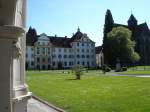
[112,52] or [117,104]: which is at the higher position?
[112,52]

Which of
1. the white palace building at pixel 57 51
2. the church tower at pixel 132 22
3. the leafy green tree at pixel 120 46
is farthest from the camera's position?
the church tower at pixel 132 22

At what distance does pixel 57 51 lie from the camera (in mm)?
100062

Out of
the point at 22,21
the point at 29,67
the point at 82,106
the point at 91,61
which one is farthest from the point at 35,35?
the point at 22,21

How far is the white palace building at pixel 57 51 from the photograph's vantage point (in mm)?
94125

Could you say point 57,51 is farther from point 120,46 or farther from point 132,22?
point 132,22

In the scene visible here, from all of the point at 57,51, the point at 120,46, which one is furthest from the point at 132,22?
the point at 120,46

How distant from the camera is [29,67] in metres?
93.8

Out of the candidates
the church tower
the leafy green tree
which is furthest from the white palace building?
the leafy green tree

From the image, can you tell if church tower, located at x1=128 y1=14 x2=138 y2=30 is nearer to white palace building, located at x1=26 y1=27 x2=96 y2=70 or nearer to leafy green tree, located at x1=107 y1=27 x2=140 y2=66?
white palace building, located at x1=26 y1=27 x2=96 y2=70

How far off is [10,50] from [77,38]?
98788 mm

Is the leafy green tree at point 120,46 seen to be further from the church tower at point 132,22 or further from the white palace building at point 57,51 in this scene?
the church tower at point 132,22

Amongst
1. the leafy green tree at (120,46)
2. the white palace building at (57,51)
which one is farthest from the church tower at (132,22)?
the leafy green tree at (120,46)

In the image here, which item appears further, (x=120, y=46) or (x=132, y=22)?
(x=132, y=22)

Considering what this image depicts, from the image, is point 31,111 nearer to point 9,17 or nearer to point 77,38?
point 9,17
